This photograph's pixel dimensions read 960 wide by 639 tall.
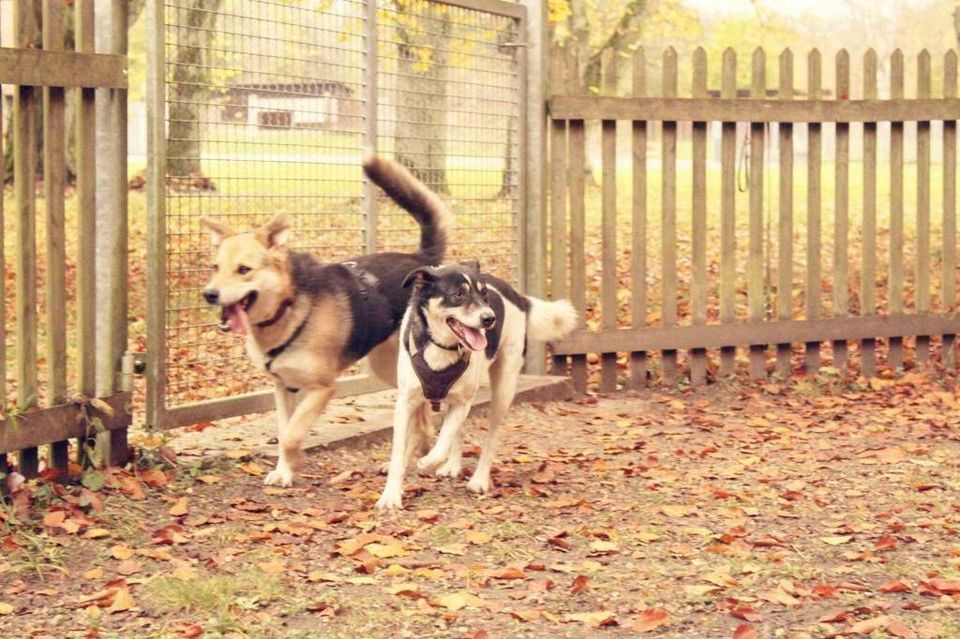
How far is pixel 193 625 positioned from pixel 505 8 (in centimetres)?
553

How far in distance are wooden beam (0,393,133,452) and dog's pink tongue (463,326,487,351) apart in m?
1.64

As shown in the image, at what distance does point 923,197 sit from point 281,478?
5441 millimetres

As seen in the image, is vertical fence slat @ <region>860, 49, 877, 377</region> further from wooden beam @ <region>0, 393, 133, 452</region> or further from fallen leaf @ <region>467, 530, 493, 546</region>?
wooden beam @ <region>0, 393, 133, 452</region>

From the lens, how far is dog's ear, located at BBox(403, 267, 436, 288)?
580cm

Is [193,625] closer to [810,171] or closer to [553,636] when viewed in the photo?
[553,636]

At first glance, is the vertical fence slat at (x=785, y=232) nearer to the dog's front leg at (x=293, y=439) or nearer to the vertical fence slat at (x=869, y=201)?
the vertical fence slat at (x=869, y=201)

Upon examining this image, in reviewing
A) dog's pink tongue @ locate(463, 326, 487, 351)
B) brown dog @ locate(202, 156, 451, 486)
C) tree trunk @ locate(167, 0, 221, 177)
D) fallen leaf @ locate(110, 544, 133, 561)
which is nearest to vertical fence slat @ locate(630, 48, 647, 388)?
brown dog @ locate(202, 156, 451, 486)

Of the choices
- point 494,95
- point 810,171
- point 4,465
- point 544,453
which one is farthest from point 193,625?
point 810,171

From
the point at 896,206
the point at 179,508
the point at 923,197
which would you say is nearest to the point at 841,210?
the point at 896,206

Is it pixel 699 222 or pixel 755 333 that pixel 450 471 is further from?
pixel 755 333

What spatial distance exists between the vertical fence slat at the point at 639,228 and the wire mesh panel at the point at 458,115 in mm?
788

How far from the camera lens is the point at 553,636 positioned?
416cm

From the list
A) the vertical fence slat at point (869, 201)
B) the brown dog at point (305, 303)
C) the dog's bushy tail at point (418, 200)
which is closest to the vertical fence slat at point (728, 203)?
the vertical fence slat at point (869, 201)

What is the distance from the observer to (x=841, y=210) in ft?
31.1
